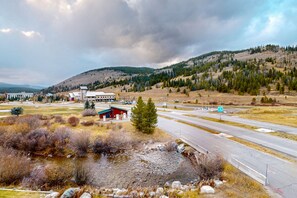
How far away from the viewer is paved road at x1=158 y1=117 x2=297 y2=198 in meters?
9.88

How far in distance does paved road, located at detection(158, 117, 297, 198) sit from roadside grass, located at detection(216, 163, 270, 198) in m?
0.77

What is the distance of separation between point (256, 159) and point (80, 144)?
51.0 feet

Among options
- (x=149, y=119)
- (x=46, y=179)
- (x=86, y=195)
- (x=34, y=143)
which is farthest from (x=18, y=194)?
(x=149, y=119)

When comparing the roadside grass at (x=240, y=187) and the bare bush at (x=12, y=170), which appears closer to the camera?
the roadside grass at (x=240, y=187)

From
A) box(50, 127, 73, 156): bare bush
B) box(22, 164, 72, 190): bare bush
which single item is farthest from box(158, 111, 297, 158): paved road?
box(50, 127, 73, 156): bare bush

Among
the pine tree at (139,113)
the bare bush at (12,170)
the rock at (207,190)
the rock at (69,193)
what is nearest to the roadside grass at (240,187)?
the rock at (207,190)

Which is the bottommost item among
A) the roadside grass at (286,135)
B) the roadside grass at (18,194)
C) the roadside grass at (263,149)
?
the roadside grass at (18,194)

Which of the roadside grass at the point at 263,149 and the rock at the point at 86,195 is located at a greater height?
the roadside grass at the point at 263,149

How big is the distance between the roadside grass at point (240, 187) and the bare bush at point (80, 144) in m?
13.8

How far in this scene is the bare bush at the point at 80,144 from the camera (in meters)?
20.0

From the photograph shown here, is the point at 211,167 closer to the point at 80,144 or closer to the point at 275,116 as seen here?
the point at 80,144

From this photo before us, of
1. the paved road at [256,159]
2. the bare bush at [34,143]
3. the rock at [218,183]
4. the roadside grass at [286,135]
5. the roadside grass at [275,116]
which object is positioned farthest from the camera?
the roadside grass at [275,116]

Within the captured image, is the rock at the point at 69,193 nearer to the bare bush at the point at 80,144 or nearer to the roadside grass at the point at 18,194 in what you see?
the roadside grass at the point at 18,194

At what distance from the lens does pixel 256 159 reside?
13586mm
